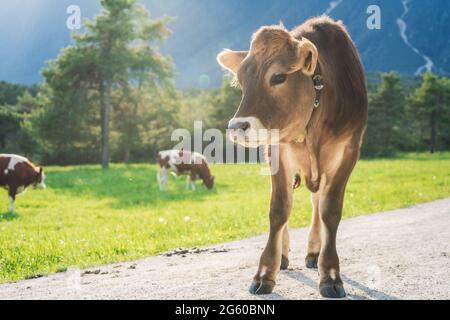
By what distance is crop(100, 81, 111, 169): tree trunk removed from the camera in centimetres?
3550

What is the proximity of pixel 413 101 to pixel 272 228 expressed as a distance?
5900 centimetres

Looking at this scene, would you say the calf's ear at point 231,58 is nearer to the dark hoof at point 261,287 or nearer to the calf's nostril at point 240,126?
the calf's nostril at point 240,126

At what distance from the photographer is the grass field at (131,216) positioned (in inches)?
297

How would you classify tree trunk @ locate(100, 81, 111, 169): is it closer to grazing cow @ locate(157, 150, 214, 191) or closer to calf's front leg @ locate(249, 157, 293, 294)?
grazing cow @ locate(157, 150, 214, 191)

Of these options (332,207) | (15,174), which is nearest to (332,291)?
(332,207)

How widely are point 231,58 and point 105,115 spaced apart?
34.5 metres

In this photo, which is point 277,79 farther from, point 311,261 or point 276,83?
point 311,261

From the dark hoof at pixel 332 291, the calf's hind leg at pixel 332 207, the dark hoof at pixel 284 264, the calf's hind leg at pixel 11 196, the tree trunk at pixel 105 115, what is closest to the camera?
the dark hoof at pixel 332 291

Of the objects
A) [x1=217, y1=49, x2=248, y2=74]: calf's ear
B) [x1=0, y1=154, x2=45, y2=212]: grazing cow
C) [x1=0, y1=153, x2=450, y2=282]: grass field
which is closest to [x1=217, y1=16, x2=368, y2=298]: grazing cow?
[x1=217, y1=49, x2=248, y2=74]: calf's ear

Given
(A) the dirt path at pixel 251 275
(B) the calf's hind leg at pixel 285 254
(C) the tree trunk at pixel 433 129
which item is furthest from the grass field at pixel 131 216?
(C) the tree trunk at pixel 433 129

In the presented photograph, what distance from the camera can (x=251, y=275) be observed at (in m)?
5.19

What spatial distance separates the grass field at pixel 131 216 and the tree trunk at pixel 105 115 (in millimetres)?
10961

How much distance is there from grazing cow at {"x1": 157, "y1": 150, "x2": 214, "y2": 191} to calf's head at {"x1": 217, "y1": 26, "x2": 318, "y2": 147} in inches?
679
